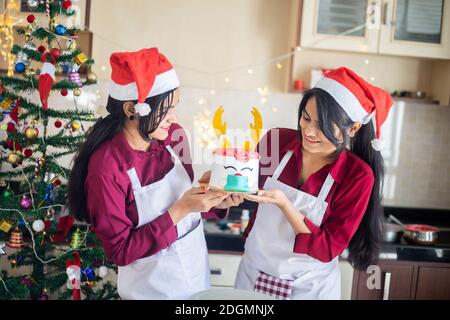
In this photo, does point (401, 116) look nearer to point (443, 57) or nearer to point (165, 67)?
point (443, 57)

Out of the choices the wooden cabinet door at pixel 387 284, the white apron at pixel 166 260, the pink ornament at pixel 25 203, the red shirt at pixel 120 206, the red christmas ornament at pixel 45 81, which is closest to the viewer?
the red shirt at pixel 120 206

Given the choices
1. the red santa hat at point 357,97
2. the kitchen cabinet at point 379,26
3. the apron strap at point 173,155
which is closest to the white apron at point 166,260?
the apron strap at point 173,155

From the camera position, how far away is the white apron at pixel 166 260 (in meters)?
1.27

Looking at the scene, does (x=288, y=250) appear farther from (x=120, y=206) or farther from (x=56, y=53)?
(x=56, y=53)

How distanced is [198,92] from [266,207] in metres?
1.12

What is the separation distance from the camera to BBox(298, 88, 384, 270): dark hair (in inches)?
49.4

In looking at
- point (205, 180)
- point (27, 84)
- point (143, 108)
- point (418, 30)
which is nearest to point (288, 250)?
point (205, 180)

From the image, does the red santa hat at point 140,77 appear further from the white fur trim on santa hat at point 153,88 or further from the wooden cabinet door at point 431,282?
the wooden cabinet door at point 431,282

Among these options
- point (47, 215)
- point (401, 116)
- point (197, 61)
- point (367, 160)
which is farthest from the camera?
point (401, 116)

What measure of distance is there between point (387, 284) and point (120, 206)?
4.68 feet

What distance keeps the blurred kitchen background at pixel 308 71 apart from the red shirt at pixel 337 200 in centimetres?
88

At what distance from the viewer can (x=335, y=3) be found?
2.20 meters

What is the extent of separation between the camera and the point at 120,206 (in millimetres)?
1194
